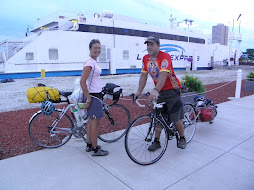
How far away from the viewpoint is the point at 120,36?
2339 centimetres

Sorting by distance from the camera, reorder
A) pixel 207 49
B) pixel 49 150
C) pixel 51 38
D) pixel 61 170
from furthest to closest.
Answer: pixel 207 49
pixel 51 38
pixel 49 150
pixel 61 170

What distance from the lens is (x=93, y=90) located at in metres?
3.47

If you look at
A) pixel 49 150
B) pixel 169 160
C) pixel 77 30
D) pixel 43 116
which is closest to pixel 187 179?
pixel 169 160

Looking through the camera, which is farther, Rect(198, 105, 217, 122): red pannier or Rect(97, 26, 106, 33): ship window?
Rect(97, 26, 106, 33): ship window

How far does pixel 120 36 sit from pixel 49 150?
68.7 ft

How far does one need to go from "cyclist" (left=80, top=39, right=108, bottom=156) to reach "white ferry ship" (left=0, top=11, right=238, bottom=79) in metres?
16.7

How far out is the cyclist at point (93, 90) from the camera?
3.27m

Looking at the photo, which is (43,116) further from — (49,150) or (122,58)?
(122,58)

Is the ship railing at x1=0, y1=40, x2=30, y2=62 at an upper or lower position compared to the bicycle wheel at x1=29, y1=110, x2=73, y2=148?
upper

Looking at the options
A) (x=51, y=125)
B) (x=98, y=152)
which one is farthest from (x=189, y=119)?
(x=51, y=125)

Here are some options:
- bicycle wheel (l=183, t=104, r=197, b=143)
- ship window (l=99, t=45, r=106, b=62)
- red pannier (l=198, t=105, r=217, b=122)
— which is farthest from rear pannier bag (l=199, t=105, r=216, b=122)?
ship window (l=99, t=45, r=106, b=62)

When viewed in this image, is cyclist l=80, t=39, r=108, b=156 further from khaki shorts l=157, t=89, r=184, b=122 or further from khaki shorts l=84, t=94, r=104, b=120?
khaki shorts l=157, t=89, r=184, b=122

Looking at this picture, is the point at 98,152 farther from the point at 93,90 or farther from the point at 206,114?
the point at 206,114

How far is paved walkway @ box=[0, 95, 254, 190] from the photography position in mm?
2836
